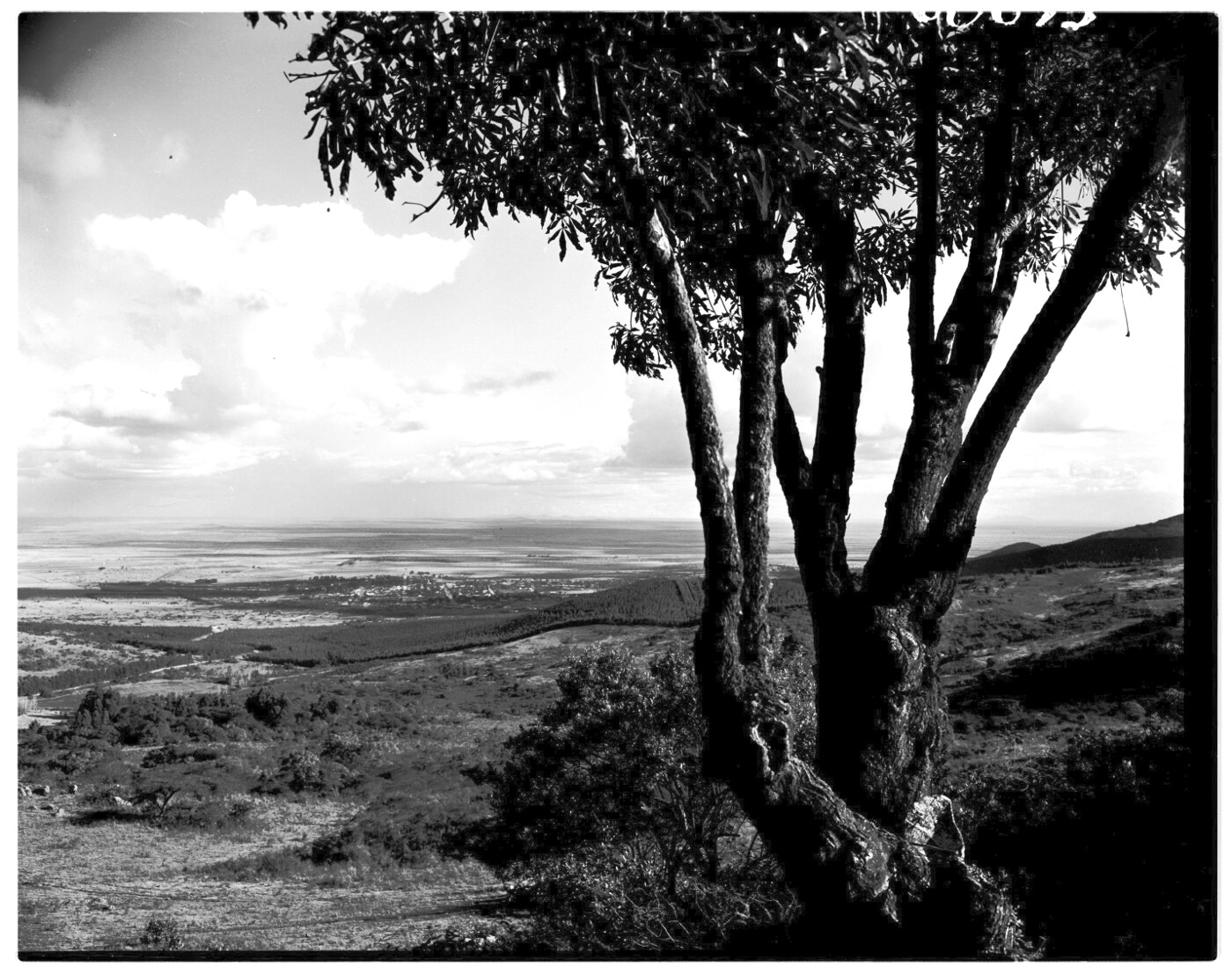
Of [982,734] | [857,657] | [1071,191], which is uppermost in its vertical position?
[1071,191]

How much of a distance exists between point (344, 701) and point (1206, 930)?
3201mm

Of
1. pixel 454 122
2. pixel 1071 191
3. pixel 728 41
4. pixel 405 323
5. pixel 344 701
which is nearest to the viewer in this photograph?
pixel 728 41

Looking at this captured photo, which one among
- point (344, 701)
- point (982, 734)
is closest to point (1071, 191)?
point (982, 734)

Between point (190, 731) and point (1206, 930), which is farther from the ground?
point (190, 731)

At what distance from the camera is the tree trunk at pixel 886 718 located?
2.56m

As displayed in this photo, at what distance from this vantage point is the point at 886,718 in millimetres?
2572

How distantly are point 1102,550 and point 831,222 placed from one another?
172 cm

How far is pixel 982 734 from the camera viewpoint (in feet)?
12.1

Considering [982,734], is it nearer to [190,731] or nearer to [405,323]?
[405,323]

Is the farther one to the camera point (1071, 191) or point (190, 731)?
point (190, 731)

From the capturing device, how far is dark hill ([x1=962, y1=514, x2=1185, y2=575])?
126 inches

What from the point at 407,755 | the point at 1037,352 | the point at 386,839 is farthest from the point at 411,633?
the point at 1037,352

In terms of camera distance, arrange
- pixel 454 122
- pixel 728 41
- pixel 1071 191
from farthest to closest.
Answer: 1. pixel 1071 191
2. pixel 454 122
3. pixel 728 41

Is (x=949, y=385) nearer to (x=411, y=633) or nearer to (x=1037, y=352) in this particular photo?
(x=1037, y=352)
